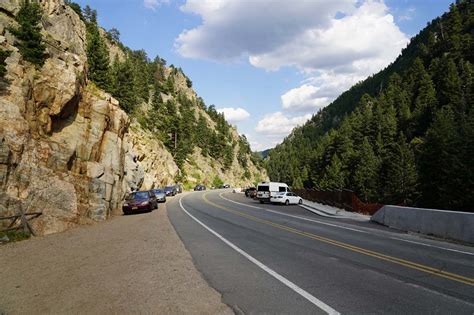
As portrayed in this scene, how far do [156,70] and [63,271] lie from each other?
148525mm

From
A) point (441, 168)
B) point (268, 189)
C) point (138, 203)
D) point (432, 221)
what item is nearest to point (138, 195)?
point (138, 203)

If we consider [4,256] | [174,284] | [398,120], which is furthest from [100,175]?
[398,120]

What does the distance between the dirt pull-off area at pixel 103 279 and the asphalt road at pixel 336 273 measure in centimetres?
52

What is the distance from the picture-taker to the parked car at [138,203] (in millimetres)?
25984

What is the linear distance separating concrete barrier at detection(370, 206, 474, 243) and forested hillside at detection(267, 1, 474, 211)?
3284 cm

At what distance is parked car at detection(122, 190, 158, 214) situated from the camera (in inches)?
1023

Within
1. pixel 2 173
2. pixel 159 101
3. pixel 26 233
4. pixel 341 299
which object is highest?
pixel 159 101

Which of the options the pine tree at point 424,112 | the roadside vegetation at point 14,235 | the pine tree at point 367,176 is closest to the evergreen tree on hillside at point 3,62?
the roadside vegetation at point 14,235

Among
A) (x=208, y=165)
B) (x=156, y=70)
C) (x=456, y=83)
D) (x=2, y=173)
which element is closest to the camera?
(x=2, y=173)

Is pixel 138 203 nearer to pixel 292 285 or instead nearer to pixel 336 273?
pixel 336 273

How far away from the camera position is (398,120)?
11394 cm

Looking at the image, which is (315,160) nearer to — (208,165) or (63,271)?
(208,165)

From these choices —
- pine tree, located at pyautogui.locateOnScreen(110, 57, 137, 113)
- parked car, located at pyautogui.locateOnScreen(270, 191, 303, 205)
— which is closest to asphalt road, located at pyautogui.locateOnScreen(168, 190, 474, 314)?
parked car, located at pyautogui.locateOnScreen(270, 191, 303, 205)

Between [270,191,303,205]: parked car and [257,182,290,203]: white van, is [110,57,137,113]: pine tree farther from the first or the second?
[270,191,303,205]: parked car
